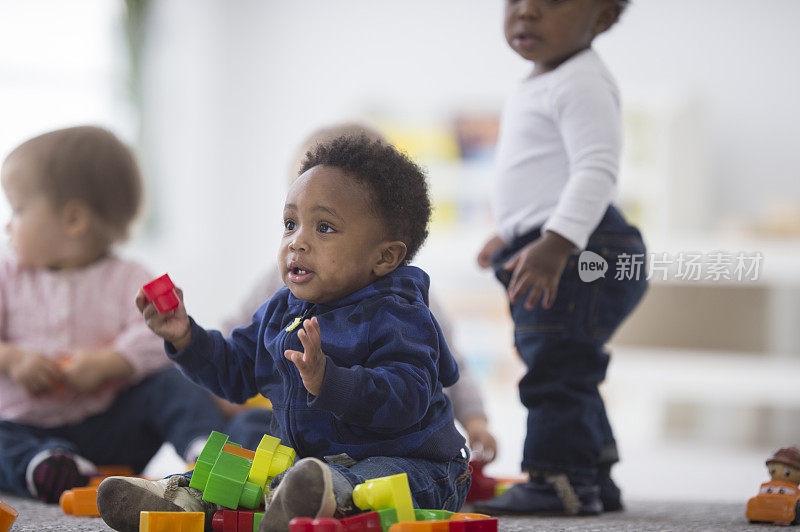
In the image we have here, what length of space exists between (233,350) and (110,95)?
2382mm

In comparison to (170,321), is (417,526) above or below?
below

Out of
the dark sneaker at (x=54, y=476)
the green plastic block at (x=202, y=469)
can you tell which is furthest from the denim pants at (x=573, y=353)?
the dark sneaker at (x=54, y=476)

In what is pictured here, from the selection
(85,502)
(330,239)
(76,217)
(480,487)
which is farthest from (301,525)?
(76,217)

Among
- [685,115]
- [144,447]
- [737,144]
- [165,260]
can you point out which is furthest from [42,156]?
[737,144]

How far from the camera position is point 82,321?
1.15 m

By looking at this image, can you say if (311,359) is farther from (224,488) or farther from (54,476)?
(54,476)

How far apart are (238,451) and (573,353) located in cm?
40

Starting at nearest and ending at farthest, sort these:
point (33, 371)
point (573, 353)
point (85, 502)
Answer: point (85, 502)
point (573, 353)
point (33, 371)

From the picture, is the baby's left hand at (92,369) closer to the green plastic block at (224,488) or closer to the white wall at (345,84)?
the green plastic block at (224,488)

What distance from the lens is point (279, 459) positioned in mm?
675

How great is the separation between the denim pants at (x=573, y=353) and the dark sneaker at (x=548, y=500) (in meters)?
0.01

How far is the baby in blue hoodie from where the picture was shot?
0.64m

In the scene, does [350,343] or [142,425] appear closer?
[350,343]

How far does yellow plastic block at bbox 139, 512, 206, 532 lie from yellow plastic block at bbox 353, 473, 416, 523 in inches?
4.8
